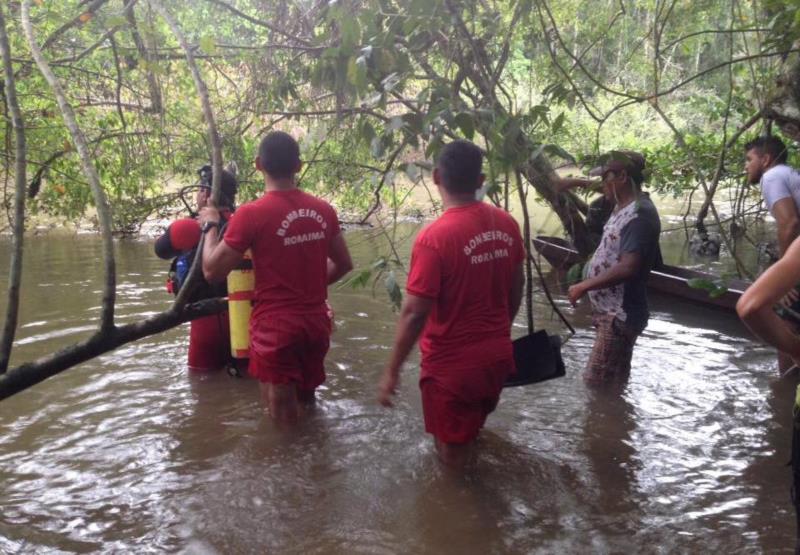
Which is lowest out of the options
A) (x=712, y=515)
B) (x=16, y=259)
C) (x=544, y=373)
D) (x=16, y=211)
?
(x=712, y=515)

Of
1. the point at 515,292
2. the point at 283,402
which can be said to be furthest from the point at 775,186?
the point at 283,402

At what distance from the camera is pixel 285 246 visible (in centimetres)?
405

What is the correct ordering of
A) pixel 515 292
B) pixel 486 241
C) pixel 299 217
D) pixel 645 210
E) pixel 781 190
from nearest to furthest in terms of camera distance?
pixel 486 241 < pixel 515 292 < pixel 299 217 < pixel 645 210 < pixel 781 190

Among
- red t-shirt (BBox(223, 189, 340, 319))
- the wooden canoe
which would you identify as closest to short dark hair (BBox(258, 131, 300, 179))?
red t-shirt (BBox(223, 189, 340, 319))

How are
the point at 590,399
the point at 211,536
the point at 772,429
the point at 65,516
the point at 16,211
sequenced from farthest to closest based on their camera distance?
the point at 590,399 → the point at 772,429 → the point at 65,516 → the point at 211,536 → the point at 16,211

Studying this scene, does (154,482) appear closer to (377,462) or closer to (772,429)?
(377,462)

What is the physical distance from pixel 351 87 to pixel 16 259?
95.0 inches

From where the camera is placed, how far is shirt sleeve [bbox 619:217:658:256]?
4.69 m

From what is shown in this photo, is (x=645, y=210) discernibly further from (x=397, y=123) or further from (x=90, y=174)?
(x=90, y=174)

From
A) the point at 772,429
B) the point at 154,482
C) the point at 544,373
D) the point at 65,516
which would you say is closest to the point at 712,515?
the point at 544,373

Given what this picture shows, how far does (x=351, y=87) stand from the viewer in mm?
4520

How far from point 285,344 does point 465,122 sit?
5.20ft

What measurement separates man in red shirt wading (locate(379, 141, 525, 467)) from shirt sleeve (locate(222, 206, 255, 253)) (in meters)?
1.02

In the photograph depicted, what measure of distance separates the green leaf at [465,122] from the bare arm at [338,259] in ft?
3.78
